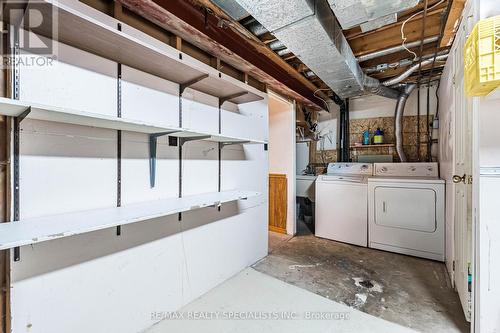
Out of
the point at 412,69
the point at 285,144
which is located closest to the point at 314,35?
the point at 412,69

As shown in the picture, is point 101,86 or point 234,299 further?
point 234,299

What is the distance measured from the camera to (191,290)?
1.91 meters

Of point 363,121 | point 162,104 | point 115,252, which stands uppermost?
point 363,121

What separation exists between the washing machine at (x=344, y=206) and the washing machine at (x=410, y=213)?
10 centimetres

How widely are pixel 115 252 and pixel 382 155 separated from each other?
3.91 m

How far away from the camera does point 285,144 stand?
3652 millimetres

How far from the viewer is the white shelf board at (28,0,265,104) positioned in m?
1.05

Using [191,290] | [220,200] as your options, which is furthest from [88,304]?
[220,200]

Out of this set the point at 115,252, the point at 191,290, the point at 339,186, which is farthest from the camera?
the point at 339,186

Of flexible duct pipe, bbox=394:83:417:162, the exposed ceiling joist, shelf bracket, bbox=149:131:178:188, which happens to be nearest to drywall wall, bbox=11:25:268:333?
shelf bracket, bbox=149:131:178:188

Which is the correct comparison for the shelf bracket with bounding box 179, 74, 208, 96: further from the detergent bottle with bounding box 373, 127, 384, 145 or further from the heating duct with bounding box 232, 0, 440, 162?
the detergent bottle with bounding box 373, 127, 384, 145

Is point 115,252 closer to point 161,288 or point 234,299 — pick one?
point 161,288

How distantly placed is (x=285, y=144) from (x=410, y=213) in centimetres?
188

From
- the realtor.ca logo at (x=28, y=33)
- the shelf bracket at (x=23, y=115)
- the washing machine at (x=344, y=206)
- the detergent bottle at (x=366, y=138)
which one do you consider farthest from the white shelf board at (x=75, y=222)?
the detergent bottle at (x=366, y=138)
